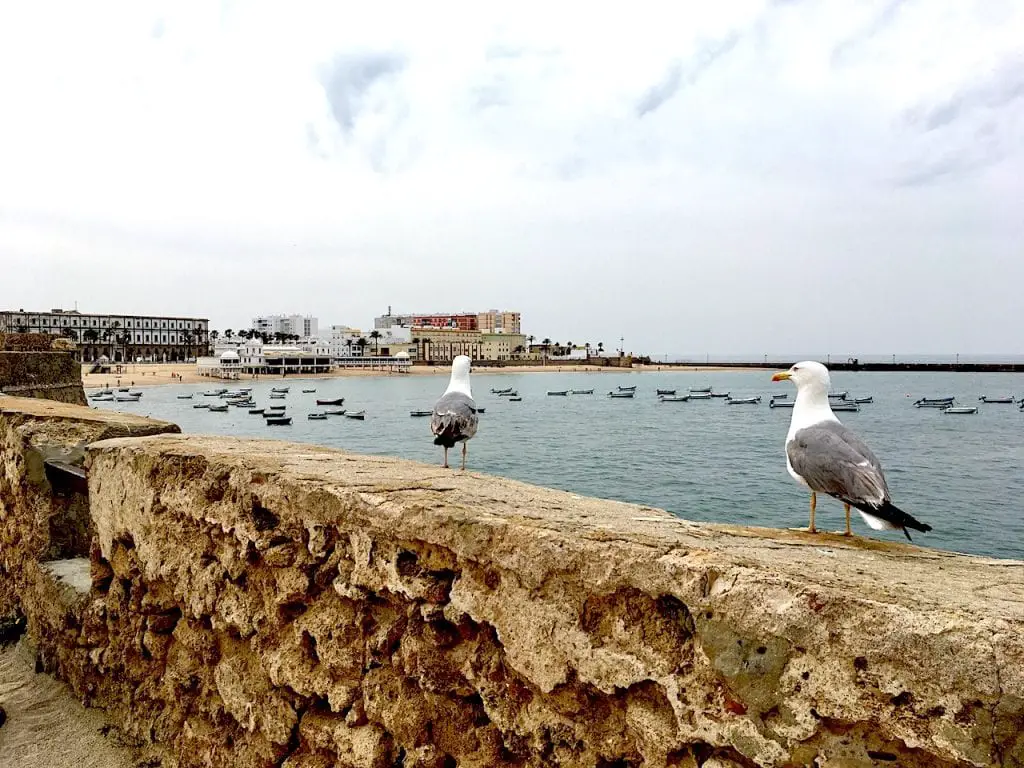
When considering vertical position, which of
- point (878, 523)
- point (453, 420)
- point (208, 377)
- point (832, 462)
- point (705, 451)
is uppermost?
point (832, 462)

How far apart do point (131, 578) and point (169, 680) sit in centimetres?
58

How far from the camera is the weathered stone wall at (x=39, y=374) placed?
10.3 m

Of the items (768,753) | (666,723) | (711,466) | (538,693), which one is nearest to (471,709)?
(538,693)

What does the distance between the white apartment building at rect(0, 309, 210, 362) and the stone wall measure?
12820 cm

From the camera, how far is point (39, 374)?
11422mm

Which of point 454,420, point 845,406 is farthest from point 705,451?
point 845,406

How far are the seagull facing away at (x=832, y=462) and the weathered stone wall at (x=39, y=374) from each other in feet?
32.7

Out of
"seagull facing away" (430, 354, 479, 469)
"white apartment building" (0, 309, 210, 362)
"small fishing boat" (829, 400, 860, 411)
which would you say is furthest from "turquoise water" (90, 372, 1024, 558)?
"white apartment building" (0, 309, 210, 362)

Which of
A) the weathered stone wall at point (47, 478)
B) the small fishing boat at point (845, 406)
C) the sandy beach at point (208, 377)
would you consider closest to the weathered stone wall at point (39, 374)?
the weathered stone wall at point (47, 478)

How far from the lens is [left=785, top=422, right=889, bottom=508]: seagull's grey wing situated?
126 inches

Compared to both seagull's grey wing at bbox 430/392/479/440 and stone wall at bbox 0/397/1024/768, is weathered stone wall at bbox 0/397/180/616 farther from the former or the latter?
seagull's grey wing at bbox 430/392/479/440

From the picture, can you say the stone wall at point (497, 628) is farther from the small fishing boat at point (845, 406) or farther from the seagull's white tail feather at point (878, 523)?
the small fishing boat at point (845, 406)

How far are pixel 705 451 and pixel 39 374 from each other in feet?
93.0

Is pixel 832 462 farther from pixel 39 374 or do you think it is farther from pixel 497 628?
pixel 39 374
